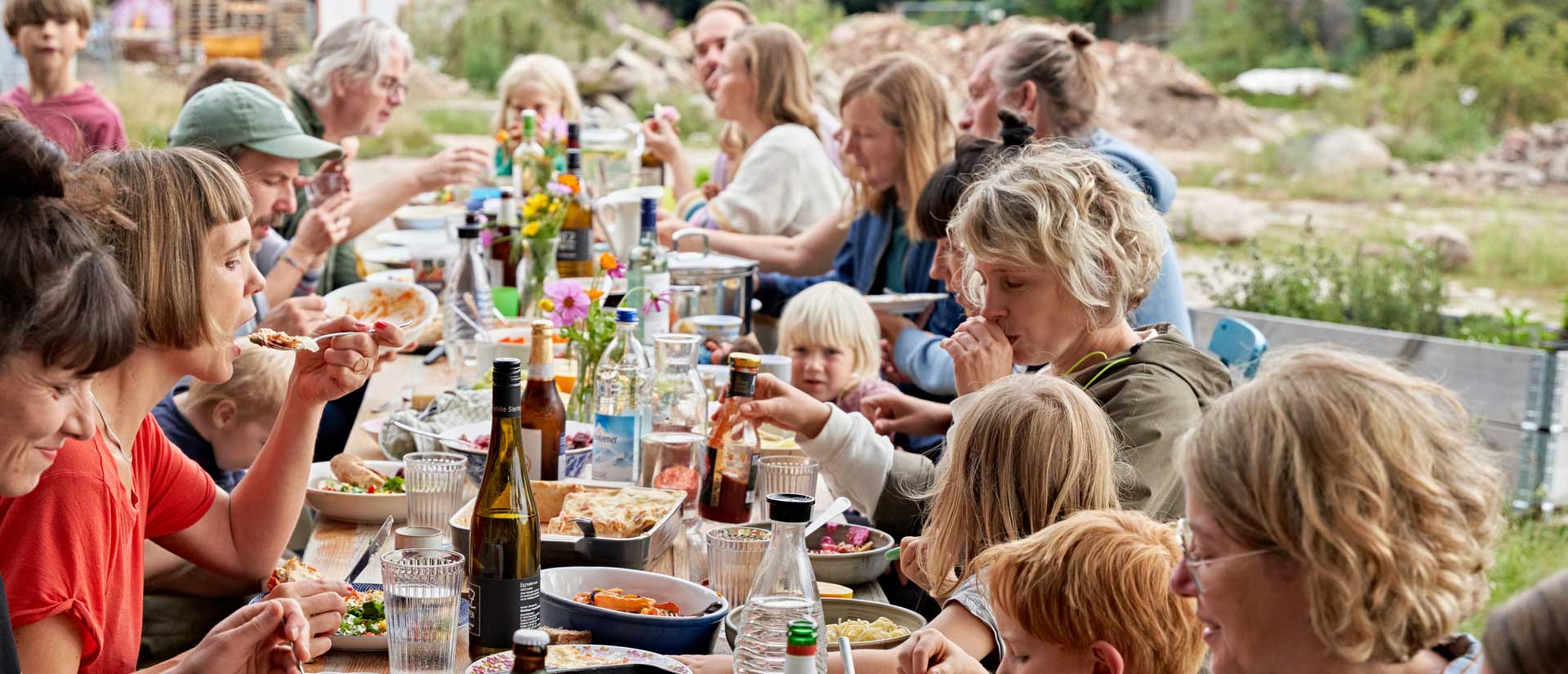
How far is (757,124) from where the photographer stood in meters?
5.62

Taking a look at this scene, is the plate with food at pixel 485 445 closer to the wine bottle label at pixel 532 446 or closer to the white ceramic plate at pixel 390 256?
the wine bottle label at pixel 532 446

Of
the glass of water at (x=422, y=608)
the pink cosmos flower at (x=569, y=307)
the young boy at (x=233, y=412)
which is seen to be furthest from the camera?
the young boy at (x=233, y=412)

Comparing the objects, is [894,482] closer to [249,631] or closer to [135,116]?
[249,631]

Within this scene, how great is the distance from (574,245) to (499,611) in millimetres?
2352

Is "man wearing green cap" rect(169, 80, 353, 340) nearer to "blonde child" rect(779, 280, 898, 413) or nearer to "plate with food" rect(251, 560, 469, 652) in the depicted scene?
"blonde child" rect(779, 280, 898, 413)

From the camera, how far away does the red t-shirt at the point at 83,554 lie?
5.85 feet

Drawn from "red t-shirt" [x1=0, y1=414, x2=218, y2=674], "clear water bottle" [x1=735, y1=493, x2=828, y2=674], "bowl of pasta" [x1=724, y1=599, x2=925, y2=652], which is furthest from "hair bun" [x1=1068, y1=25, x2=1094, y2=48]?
"red t-shirt" [x1=0, y1=414, x2=218, y2=674]

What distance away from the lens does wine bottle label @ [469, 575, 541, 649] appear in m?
1.83

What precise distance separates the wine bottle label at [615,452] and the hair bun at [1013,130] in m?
1.33

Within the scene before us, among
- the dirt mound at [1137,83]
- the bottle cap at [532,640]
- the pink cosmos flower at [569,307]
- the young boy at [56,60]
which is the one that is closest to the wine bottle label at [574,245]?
the pink cosmos flower at [569,307]

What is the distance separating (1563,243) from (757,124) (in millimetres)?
9135

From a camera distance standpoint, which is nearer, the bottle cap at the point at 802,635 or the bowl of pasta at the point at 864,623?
the bottle cap at the point at 802,635

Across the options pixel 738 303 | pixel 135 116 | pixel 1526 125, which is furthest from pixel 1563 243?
pixel 135 116

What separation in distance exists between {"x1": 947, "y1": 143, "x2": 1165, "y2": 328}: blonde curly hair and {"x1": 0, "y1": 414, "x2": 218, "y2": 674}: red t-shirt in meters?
1.39
